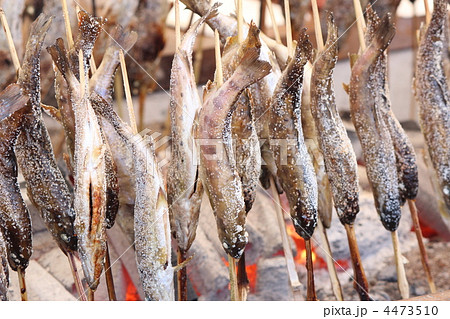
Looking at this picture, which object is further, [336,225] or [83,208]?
[336,225]

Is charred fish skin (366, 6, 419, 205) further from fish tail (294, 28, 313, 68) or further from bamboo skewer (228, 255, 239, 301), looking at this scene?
bamboo skewer (228, 255, 239, 301)

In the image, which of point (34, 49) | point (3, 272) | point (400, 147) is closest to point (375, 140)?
point (400, 147)

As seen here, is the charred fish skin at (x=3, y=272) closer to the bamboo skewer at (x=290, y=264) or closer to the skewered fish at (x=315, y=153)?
the bamboo skewer at (x=290, y=264)

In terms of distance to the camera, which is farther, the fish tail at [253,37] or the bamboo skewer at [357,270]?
the bamboo skewer at [357,270]

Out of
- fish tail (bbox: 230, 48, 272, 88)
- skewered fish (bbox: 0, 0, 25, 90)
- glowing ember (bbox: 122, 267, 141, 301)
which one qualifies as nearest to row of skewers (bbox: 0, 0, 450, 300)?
fish tail (bbox: 230, 48, 272, 88)

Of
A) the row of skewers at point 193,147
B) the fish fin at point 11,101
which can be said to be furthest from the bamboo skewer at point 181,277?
the fish fin at point 11,101

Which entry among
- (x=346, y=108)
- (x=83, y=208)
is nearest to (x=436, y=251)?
(x=346, y=108)
